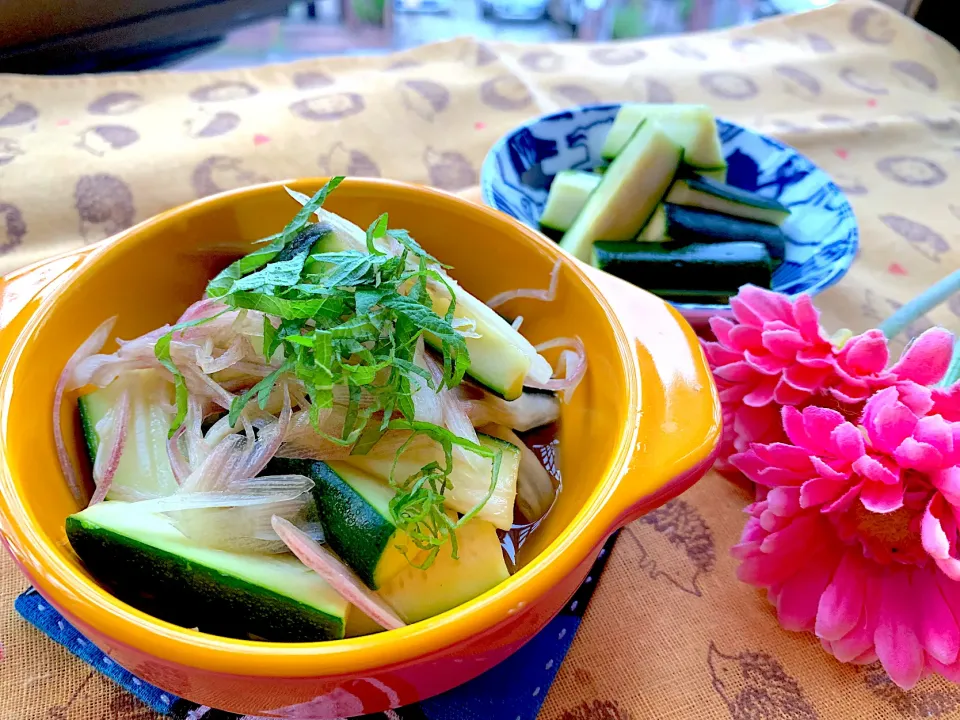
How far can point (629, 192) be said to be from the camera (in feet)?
3.59

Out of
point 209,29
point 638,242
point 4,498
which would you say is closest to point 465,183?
point 638,242

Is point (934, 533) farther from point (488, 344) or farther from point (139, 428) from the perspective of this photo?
point (139, 428)

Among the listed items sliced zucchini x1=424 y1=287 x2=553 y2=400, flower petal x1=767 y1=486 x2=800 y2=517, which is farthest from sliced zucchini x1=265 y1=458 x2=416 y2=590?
flower petal x1=767 y1=486 x2=800 y2=517

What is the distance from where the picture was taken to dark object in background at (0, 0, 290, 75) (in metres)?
1.33

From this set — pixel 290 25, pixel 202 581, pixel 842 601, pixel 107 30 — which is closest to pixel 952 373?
pixel 842 601

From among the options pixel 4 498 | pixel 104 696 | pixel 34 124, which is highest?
pixel 4 498

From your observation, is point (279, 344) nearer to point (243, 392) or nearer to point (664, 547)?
point (243, 392)

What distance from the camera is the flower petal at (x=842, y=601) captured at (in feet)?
2.19

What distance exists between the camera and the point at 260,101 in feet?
4.69

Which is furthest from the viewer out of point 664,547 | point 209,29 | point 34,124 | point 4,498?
point 209,29

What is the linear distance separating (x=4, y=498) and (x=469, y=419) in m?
0.36

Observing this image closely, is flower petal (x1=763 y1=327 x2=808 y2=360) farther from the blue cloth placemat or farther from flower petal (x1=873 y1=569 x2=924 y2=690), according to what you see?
the blue cloth placemat

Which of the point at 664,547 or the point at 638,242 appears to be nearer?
the point at 664,547

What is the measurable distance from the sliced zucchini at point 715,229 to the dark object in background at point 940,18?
1164 mm
